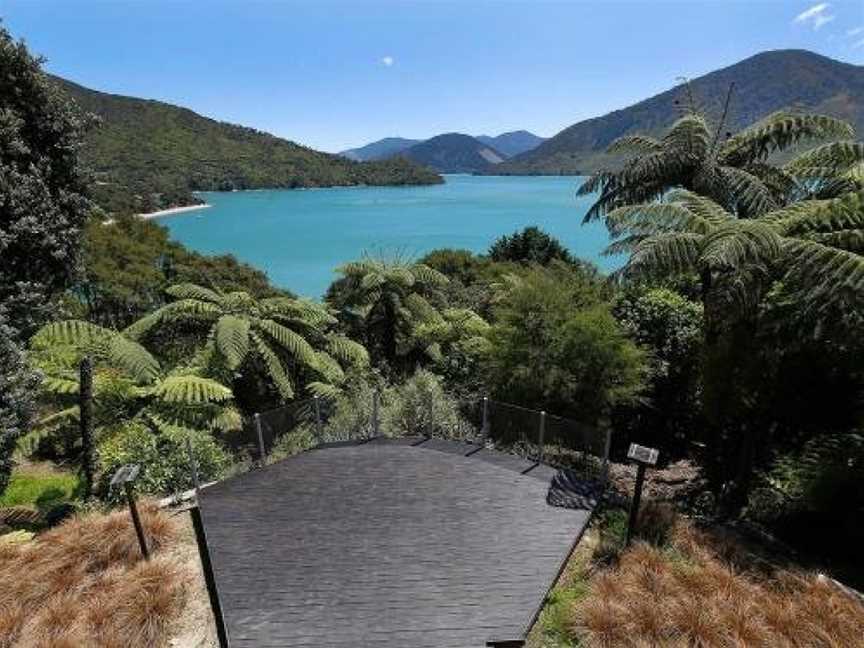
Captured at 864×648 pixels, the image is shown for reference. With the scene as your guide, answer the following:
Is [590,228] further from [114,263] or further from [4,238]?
[4,238]

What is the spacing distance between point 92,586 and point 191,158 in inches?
6016

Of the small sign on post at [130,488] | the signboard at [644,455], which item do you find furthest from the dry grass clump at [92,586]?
the signboard at [644,455]

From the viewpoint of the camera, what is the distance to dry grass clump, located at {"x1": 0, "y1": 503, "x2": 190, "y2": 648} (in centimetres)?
534

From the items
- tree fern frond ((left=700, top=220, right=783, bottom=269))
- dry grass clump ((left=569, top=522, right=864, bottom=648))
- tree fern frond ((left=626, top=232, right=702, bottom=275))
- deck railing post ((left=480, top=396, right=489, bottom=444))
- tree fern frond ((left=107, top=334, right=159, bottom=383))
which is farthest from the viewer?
tree fern frond ((left=107, top=334, right=159, bottom=383))

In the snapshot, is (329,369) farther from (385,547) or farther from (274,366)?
(385,547)

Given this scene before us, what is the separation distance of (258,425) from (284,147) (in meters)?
189

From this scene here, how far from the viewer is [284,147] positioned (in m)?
184

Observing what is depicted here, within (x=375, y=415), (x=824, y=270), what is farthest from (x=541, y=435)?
(x=824, y=270)

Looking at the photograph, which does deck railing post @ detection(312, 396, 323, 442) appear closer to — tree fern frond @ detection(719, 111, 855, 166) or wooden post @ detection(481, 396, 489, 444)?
wooden post @ detection(481, 396, 489, 444)

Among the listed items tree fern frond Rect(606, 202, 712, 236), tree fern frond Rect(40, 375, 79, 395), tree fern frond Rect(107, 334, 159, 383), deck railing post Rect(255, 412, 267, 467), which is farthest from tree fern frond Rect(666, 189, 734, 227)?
tree fern frond Rect(40, 375, 79, 395)

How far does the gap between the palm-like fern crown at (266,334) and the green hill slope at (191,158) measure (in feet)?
258

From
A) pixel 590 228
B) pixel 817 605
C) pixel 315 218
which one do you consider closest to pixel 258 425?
pixel 817 605

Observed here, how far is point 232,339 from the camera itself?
10906mm

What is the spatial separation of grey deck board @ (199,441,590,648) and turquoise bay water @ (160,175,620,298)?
37.1 meters
